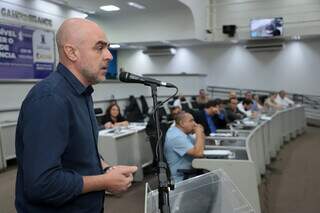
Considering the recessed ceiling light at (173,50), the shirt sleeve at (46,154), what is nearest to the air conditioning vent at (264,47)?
the recessed ceiling light at (173,50)

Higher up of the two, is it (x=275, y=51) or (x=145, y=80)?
(x=275, y=51)

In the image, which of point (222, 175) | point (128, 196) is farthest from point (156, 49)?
point (222, 175)

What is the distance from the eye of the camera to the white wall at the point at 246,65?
11.5 meters

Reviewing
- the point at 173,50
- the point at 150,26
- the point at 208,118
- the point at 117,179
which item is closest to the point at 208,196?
the point at 117,179

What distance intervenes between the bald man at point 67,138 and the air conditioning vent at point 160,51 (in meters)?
11.5

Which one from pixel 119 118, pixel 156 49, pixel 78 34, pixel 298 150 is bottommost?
pixel 298 150

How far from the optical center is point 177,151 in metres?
3.21

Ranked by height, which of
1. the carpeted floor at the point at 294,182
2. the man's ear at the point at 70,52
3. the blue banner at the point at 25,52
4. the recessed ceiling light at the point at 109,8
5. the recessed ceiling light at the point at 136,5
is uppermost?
the recessed ceiling light at the point at 136,5

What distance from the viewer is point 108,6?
30.4 ft

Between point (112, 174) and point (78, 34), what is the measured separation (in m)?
A: 0.49

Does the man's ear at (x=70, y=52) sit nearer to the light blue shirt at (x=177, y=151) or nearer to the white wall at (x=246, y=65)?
the light blue shirt at (x=177, y=151)

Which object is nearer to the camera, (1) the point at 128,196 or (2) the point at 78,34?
(2) the point at 78,34

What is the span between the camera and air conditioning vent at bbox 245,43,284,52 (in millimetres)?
11496

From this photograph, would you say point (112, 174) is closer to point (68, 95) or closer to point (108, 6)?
point (68, 95)
